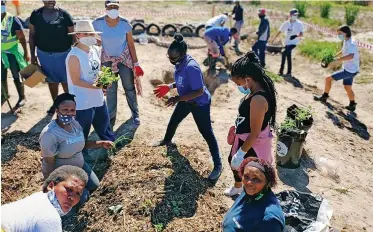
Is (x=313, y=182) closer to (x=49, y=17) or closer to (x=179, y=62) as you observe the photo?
(x=179, y=62)

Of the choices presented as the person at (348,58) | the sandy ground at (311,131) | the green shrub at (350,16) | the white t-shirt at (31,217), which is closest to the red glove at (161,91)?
the sandy ground at (311,131)

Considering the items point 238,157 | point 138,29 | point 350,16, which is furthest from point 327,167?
point 350,16

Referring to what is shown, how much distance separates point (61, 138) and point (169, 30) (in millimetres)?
10156

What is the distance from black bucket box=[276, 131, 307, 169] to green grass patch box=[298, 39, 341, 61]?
7.12m

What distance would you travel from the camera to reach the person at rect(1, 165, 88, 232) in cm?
245

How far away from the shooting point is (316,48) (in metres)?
12.7

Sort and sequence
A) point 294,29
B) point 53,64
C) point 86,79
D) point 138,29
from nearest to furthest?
point 86,79 → point 53,64 → point 294,29 → point 138,29

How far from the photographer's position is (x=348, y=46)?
817 centimetres

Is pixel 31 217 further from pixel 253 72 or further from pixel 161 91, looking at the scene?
pixel 161 91

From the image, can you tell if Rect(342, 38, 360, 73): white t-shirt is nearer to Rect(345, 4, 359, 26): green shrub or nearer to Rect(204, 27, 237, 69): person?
Rect(204, 27, 237, 69): person

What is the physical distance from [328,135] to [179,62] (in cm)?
356

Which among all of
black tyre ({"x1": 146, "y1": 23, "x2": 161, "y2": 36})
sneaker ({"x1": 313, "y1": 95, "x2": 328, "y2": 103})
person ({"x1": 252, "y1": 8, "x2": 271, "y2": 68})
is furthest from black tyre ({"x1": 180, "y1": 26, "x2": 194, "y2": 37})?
sneaker ({"x1": 313, "y1": 95, "x2": 328, "y2": 103})

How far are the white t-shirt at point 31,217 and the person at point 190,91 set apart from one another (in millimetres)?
2627

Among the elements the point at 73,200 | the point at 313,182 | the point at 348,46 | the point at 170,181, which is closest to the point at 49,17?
the point at 170,181
